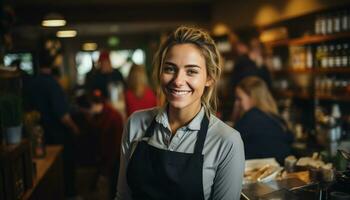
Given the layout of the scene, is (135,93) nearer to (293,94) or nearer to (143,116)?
(293,94)

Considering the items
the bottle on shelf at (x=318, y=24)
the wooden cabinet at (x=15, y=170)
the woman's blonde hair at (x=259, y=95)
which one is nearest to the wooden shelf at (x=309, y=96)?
the bottle on shelf at (x=318, y=24)

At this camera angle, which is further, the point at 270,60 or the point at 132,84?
the point at 270,60

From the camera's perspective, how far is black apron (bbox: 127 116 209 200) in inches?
56.6

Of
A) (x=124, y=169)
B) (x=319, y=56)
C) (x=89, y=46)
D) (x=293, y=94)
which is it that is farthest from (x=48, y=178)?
(x=89, y=46)

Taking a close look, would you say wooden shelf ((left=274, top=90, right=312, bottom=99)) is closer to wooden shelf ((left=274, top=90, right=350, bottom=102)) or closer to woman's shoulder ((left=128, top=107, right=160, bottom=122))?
wooden shelf ((left=274, top=90, right=350, bottom=102))


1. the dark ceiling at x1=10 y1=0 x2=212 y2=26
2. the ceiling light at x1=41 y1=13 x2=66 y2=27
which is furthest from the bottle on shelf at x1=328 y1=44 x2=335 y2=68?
the dark ceiling at x1=10 y1=0 x2=212 y2=26

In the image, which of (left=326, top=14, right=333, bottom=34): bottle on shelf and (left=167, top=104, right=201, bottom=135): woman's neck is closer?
(left=167, top=104, right=201, bottom=135): woman's neck

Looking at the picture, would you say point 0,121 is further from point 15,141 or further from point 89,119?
point 89,119

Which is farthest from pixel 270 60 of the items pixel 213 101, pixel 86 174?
pixel 213 101

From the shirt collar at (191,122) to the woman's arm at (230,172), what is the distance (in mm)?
152

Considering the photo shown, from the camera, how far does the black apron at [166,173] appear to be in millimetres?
1438

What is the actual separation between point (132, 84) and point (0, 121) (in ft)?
7.53

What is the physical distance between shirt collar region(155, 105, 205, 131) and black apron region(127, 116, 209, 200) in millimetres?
21

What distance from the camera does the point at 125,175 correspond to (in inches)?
61.4
